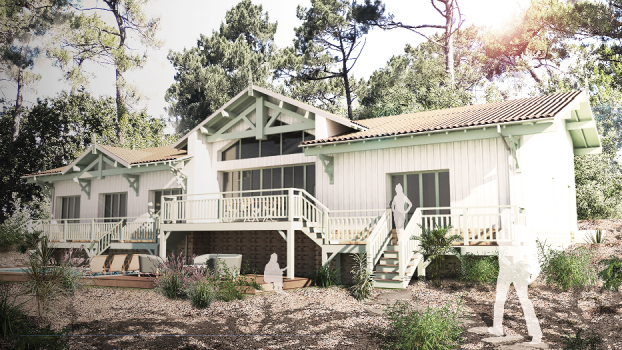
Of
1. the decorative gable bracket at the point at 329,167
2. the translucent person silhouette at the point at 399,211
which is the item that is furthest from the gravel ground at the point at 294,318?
the decorative gable bracket at the point at 329,167

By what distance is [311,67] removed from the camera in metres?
36.5

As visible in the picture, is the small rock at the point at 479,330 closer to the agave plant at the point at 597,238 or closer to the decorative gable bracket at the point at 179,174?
the agave plant at the point at 597,238

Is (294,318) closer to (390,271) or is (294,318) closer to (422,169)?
(390,271)

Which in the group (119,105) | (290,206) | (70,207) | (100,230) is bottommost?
(100,230)

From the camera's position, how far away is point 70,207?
910 inches

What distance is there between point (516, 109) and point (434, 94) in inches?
572

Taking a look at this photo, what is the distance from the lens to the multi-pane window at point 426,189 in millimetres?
14289

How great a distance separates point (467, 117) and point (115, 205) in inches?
584

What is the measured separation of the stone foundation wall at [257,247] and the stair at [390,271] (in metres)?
2.72

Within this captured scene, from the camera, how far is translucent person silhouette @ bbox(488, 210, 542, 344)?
31.2 ft

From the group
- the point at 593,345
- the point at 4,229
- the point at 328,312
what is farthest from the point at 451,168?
the point at 4,229

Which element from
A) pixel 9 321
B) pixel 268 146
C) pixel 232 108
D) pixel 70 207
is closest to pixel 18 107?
pixel 70 207

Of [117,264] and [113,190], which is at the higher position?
[113,190]

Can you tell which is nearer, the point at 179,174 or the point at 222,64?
the point at 179,174
